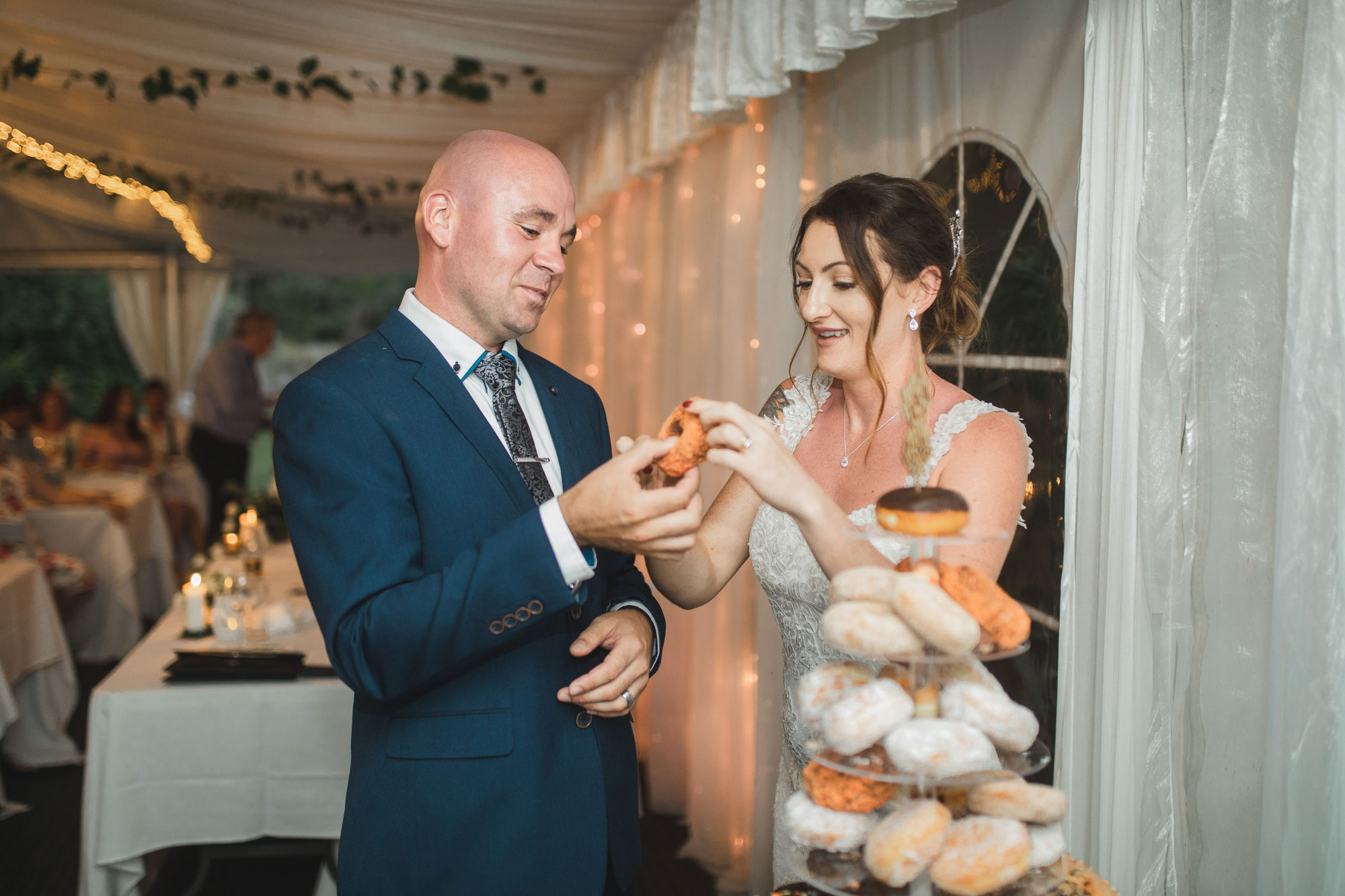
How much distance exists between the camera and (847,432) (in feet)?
6.80

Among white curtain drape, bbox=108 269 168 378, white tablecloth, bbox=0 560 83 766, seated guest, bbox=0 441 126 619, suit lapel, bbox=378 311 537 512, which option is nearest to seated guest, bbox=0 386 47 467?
seated guest, bbox=0 441 126 619

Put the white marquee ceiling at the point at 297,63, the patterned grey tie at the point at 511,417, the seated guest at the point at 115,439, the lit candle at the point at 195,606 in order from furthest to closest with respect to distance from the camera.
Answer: the seated guest at the point at 115,439
the white marquee ceiling at the point at 297,63
the lit candle at the point at 195,606
the patterned grey tie at the point at 511,417

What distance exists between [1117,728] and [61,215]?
9.31m

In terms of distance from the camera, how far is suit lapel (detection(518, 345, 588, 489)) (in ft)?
5.82

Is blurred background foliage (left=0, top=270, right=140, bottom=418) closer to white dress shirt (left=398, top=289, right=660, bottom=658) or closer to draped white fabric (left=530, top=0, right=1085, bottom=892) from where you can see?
draped white fabric (left=530, top=0, right=1085, bottom=892)

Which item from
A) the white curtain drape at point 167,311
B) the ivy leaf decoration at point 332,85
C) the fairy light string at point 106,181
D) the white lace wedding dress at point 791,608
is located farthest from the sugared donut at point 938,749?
the white curtain drape at point 167,311

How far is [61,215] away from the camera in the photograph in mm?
8250

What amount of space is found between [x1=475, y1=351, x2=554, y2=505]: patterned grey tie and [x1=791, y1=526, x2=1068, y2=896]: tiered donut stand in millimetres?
715

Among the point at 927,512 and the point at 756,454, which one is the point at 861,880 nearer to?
the point at 927,512

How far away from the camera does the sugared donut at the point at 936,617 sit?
972mm

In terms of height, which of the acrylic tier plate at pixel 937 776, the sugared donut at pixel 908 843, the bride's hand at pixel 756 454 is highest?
the bride's hand at pixel 756 454

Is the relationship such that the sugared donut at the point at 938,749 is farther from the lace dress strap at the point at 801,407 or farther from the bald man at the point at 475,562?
the lace dress strap at the point at 801,407

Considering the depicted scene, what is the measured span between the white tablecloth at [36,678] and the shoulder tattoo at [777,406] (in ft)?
12.2

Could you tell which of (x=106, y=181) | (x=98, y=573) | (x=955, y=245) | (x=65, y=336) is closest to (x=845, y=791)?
(x=955, y=245)
